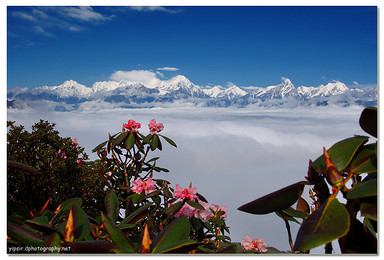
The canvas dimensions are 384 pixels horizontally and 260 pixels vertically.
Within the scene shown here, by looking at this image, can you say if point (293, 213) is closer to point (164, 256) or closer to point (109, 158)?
point (164, 256)

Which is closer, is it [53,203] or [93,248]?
[93,248]

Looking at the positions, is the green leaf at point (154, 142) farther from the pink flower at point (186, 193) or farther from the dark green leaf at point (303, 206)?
the dark green leaf at point (303, 206)

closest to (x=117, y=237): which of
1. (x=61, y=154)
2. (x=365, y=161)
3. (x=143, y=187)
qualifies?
(x=365, y=161)

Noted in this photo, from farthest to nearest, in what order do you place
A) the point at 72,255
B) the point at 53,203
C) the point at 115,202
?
the point at 53,203 → the point at 115,202 → the point at 72,255

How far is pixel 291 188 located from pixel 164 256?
13.8 inches

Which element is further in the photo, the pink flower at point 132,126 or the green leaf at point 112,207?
the pink flower at point 132,126

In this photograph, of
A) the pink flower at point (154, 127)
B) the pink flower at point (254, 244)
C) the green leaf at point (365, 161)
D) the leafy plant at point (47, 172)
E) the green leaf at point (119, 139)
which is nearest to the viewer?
the green leaf at point (365, 161)

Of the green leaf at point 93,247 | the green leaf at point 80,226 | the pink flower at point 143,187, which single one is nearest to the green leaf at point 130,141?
the pink flower at point 143,187

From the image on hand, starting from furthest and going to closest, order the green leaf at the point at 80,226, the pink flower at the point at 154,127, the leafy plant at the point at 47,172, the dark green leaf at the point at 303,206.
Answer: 1. the pink flower at the point at 154,127
2. the leafy plant at the point at 47,172
3. the dark green leaf at the point at 303,206
4. the green leaf at the point at 80,226

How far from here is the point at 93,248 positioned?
2.25ft

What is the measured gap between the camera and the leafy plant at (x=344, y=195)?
637mm

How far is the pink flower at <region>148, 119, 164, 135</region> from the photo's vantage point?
7.06 feet
